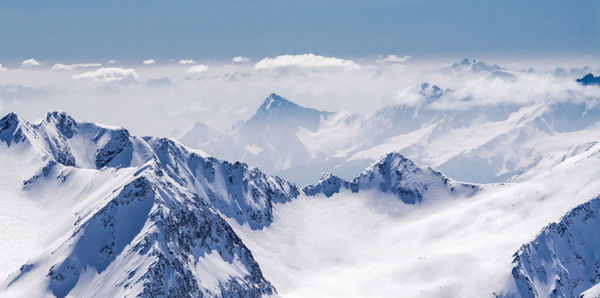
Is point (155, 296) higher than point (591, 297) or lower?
higher

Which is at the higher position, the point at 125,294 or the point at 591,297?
the point at 125,294

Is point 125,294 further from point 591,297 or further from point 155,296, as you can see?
point 591,297

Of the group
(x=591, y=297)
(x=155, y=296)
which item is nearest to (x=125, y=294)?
(x=155, y=296)
